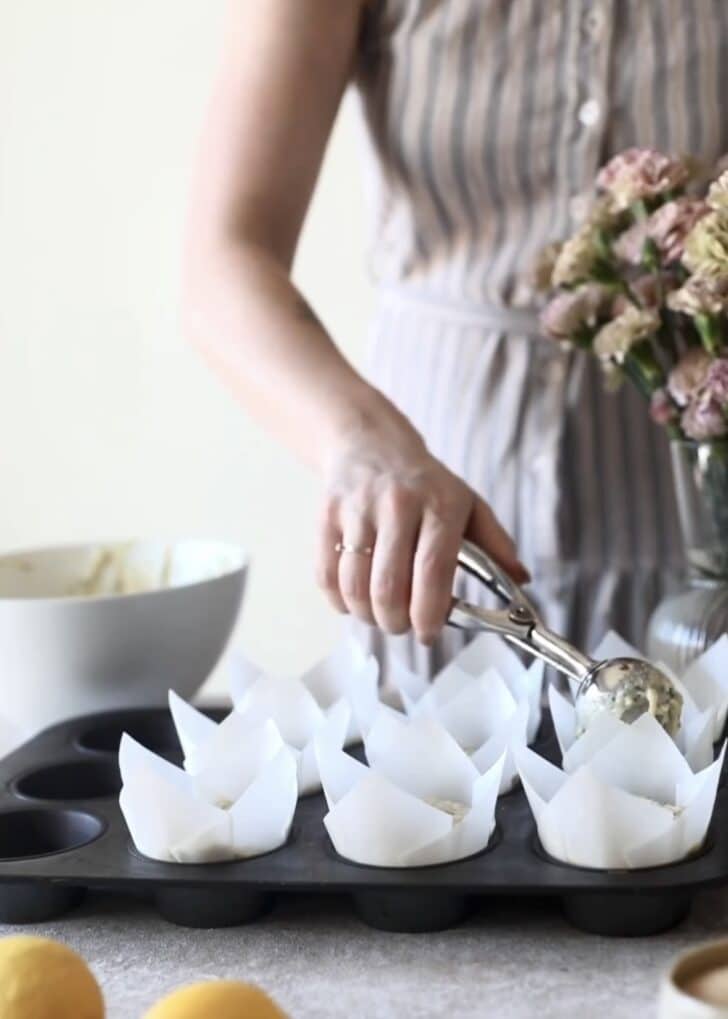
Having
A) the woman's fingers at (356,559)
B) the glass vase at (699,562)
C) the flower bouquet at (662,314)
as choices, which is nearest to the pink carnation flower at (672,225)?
the flower bouquet at (662,314)

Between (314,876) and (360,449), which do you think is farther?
(360,449)

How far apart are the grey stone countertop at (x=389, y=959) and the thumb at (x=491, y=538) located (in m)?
0.22

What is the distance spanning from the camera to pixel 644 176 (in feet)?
2.61

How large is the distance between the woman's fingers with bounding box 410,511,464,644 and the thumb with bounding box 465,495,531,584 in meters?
0.04

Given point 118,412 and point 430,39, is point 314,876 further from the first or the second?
point 118,412

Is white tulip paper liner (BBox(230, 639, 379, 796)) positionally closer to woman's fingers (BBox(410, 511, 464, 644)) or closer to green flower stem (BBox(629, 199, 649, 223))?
woman's fingers (BBox(410, 511, 464, 644))

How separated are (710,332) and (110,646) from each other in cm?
40

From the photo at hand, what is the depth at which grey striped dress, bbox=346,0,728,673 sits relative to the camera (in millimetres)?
1043

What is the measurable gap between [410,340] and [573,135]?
0.21m

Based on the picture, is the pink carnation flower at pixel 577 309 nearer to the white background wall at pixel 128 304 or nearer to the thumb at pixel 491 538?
the thumb at pixel 491 538

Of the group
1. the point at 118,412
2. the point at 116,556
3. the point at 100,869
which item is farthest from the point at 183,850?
the point at 118,412

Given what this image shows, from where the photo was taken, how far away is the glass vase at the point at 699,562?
32.0 inches

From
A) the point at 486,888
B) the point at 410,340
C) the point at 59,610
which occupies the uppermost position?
the point at 410,340

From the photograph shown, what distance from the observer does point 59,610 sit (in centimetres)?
85
